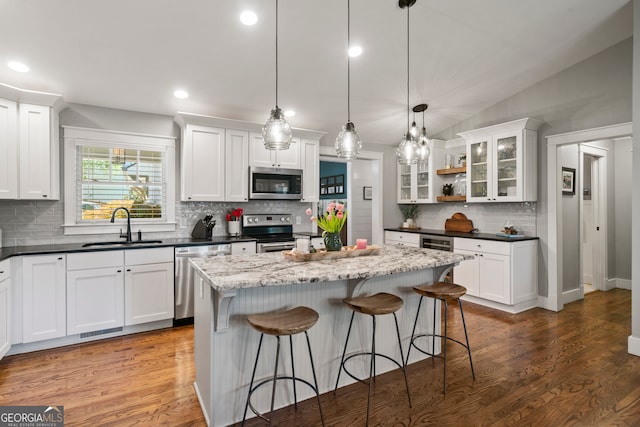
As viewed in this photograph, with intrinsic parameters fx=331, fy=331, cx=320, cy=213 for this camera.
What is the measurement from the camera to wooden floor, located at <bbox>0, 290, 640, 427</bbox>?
206cm

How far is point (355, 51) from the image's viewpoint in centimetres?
326

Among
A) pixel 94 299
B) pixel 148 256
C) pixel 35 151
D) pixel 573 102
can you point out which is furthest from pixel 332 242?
pixel 573 102

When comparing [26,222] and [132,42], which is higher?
[132,42]

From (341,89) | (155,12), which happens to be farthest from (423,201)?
(155,12)

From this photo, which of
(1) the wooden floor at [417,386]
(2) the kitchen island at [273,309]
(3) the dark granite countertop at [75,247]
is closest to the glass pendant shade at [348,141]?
(2) the kitchen island at [273,309]

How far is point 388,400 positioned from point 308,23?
2.99 metres

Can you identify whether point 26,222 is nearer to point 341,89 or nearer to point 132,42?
point 132,42

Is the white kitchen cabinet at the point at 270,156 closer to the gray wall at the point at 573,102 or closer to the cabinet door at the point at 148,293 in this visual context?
the cabinet door at the point at 148,293

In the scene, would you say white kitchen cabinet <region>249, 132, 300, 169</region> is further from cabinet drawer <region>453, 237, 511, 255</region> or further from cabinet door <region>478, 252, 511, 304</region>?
cabinet door <region>478, 252, 511, 304</region>

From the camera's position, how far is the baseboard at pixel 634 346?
9.45ft

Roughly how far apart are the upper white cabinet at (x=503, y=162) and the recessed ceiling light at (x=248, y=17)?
131 inches

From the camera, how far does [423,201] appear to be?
5.50m

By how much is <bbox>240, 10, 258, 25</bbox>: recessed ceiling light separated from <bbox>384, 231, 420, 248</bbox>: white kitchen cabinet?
360 cm

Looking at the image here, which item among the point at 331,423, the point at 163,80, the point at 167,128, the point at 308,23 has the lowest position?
the point at 331,423
